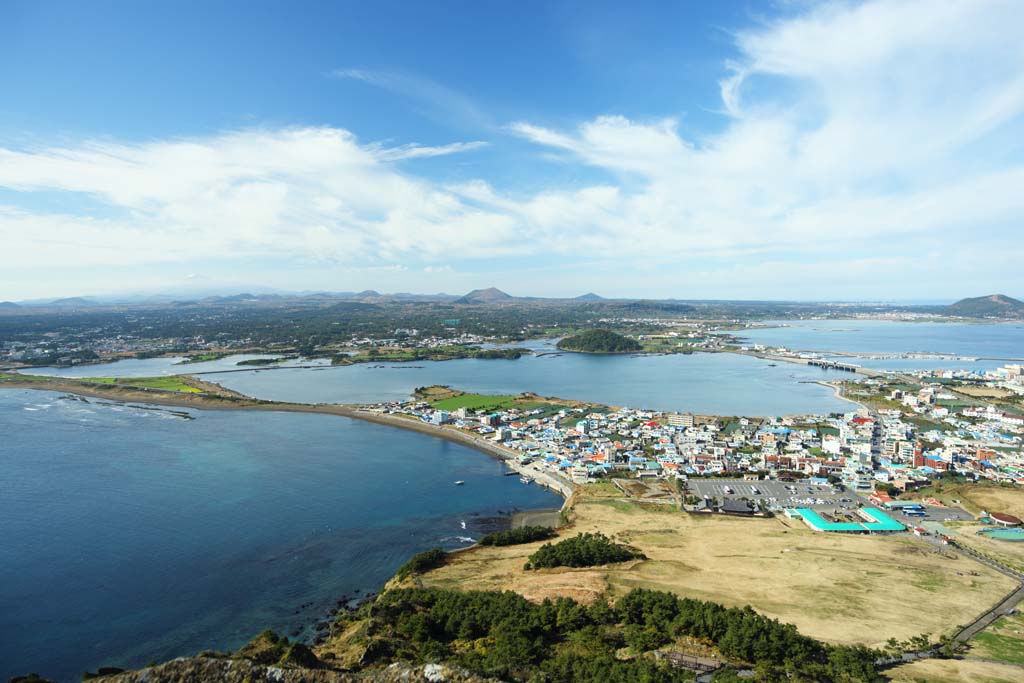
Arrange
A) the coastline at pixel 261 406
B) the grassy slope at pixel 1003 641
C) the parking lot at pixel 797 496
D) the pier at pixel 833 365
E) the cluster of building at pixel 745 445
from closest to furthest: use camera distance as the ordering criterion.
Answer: the grassy slope at pixel 1003 641 < the parking lot at pixel 797 496 < the cluster of building at pixel 745 445 < the coastline at pixel 261 406 < the pier at pixel 833 365

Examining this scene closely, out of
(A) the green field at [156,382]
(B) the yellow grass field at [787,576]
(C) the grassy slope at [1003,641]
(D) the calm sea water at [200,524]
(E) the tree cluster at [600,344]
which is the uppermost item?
(E) the tree cluster at [600,344]

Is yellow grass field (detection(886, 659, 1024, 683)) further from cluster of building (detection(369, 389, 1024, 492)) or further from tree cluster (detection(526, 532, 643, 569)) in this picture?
cluster of building (detection(369, 389, 1024, 492))

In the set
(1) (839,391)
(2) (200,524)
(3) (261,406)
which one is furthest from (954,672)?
(1) (839,391)

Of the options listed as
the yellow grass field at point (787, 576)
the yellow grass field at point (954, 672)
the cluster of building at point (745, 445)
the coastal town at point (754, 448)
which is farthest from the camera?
the cluster of building at point (745, 445)

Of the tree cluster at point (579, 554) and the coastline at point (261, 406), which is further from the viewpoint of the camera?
the coastline at point (261, 406)

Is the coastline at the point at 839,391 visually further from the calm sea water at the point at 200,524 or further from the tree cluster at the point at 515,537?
the tree cluster at the point at 515,537

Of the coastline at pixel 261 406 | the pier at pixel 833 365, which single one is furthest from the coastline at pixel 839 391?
the coastline at pixel 261 406

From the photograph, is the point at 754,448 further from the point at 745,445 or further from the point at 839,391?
the point at 839,391

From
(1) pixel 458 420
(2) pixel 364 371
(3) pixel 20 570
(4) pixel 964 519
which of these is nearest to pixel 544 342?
(2) pixel 364 371
